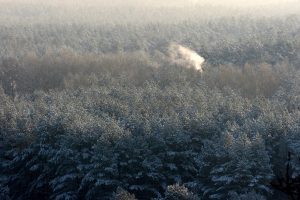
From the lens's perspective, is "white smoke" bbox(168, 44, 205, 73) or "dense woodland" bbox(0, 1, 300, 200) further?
"white smoke" bbox(168, 44, 205, 73)

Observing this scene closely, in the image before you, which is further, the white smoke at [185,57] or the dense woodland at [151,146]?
the white smoke at [185,57]

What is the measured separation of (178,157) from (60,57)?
80344 millimetres

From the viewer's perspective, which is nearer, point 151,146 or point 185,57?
point 151,146

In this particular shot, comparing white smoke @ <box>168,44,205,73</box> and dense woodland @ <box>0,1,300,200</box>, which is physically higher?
dense woodland @ <box>0,1,300,200</box>

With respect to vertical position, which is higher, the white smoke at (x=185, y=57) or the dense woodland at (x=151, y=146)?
the dense woodland at (x=151, y=146)

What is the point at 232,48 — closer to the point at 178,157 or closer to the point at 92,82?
the point at 92,82

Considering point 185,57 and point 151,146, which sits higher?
point 151,146

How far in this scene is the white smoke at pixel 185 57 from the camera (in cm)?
10838

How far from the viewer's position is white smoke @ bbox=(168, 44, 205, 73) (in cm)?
10838

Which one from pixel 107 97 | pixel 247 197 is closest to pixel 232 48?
pixel 107 97

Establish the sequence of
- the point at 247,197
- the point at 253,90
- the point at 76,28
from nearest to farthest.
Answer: the point at 247,197 → the point at 253,90 → the point at 76,28

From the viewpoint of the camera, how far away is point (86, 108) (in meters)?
66.3

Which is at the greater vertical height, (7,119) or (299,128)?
(299,128)

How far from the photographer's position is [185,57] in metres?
119
